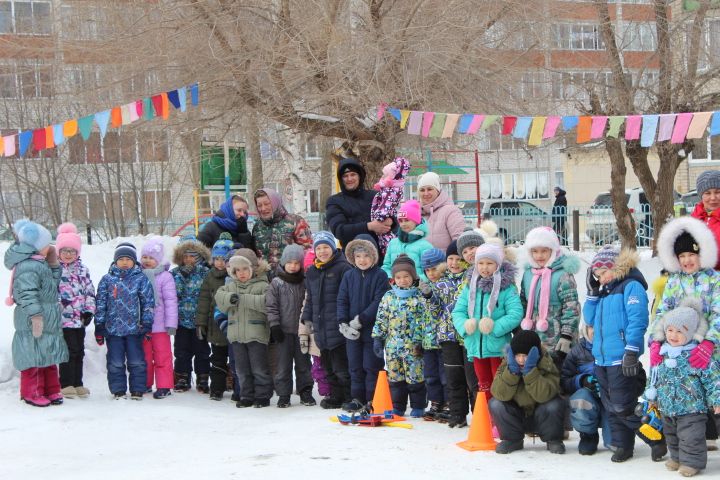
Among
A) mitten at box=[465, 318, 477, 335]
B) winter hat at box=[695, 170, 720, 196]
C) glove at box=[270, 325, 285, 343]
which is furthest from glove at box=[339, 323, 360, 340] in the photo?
winter hat at box=[695, 170, 720, 196]

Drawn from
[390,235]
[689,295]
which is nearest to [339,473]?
[689,295]

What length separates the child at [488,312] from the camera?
812 centimetres

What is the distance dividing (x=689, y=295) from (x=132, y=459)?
14.1ft

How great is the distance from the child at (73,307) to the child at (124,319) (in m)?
0.16

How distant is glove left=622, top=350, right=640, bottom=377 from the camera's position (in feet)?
23.1

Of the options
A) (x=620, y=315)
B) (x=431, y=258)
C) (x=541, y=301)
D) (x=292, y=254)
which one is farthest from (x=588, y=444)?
(x=292, y=254)

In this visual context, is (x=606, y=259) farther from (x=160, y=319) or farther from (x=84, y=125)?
(x=84, y=125)

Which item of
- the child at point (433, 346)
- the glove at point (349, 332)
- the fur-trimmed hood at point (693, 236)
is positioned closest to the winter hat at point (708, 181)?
the fur-trimmed hood at point (693, 236)

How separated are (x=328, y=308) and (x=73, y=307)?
8.45 ft

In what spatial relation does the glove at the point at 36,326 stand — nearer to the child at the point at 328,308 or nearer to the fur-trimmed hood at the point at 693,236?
the child at the point at 328,308

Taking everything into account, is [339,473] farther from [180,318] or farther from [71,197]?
[71,197]

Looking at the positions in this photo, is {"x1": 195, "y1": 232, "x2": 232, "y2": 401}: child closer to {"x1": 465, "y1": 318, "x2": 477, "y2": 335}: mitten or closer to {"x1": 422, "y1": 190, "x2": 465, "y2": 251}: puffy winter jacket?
{"x1": 422, "y1": 190, "x2": 465, "y2": 251}: puffy winter jacket

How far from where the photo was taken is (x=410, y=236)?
9633 millimetres

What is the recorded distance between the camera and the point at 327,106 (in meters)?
15.9
